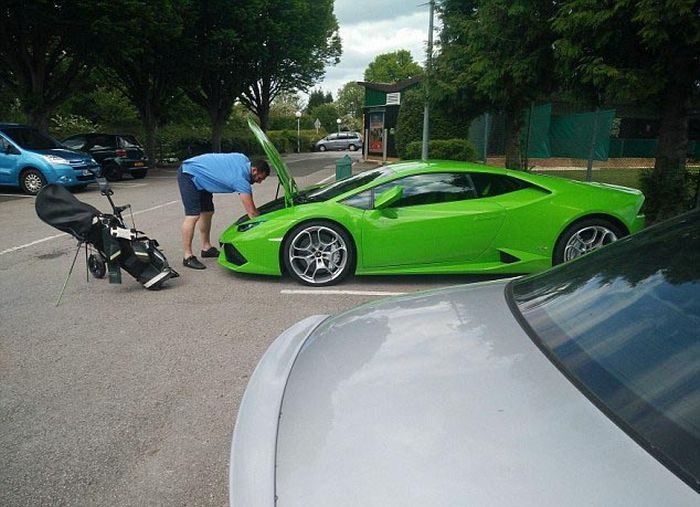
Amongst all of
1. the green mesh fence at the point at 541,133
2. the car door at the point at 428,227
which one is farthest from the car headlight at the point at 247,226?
the green mesh fence at the point at 541,133

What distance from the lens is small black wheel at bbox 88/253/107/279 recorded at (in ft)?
17.6

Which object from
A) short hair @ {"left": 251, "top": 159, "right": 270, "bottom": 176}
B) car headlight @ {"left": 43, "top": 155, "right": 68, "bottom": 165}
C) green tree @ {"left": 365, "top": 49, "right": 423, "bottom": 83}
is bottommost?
car headlight @ {"left": 43, "top": 155, "right": 68, "bottom": 165}

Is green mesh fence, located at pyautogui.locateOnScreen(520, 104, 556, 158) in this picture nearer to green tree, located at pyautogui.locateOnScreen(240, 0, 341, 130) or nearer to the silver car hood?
green tree, located at pyautogui.locateOnScreen(240, 0, 341, 130)

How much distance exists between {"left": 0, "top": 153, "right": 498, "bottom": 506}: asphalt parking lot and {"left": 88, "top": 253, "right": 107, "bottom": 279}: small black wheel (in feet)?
0.35

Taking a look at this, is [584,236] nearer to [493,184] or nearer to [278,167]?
[493,184]

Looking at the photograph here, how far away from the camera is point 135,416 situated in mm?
2773

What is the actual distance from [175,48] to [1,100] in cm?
1224

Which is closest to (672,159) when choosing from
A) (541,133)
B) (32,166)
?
(541,133)

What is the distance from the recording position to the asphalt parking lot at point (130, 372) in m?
2.29

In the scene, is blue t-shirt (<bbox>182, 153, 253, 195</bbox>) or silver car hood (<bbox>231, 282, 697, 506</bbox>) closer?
silver car hood (<bbox>231, 282, 697, 506</bbox>)

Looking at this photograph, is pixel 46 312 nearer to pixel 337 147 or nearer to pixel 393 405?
pixel 393 405

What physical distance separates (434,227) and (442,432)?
3.76 m

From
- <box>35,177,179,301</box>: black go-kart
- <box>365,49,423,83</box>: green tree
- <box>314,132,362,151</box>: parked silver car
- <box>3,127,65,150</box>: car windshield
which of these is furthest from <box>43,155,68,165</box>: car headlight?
<box>365,49,423,83</box>: green tree

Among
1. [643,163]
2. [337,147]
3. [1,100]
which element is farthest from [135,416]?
[337,147]
